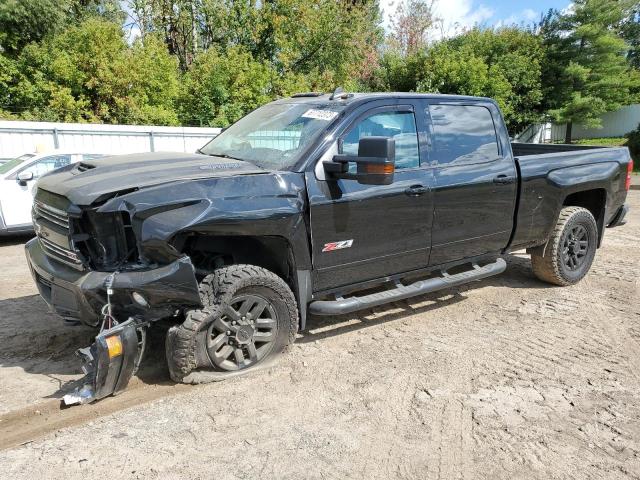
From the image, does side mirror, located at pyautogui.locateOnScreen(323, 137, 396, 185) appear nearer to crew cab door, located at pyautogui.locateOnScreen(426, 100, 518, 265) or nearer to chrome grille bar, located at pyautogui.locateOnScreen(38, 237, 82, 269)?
crew cab door, located at pyautogui.locateOnScreen(426, 100, 518, 265)

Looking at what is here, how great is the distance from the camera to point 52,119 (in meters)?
16.3

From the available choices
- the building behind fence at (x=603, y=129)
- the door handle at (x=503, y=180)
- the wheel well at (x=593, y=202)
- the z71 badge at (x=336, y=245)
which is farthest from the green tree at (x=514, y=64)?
A: the z71 badge at (x=336, y=245)

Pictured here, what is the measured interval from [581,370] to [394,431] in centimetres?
175

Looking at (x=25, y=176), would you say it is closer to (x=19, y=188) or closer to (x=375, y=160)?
(x=19, y=188)

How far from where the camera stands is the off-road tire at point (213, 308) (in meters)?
3.53

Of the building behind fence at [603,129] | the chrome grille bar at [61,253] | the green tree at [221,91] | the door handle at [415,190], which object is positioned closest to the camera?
the chrome grille bar at [61,253]

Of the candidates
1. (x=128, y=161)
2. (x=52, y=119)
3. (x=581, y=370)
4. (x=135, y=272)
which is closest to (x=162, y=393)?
(x=135, y=272)

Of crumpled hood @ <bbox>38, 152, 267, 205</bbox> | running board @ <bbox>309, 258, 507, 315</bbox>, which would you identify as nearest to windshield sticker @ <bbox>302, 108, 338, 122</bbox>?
crumpled hood @ <bbox>38, 152, 267, 205</bbox>

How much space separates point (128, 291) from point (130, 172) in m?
0.86

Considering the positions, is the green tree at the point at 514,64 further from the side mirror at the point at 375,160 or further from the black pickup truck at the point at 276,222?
the side mirror at the point at 375,160

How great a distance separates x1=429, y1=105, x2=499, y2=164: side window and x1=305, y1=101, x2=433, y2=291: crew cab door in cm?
21

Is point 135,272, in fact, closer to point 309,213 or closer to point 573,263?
point 309,213

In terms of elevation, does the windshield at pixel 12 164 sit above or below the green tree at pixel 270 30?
below

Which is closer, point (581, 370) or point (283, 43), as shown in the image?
point (581, 370)
